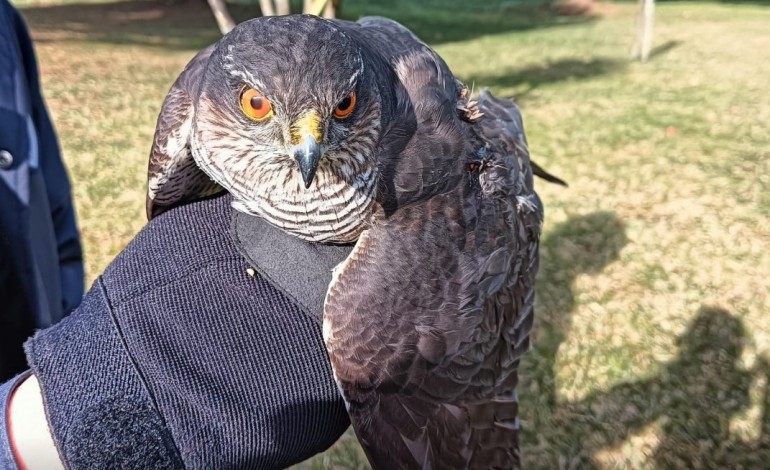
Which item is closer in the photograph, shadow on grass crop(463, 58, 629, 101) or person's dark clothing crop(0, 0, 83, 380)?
person's dark clothing crop(0, 0, 83, 380)

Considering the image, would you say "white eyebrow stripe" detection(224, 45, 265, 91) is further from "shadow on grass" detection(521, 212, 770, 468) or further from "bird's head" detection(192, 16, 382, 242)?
"shadow on grass" detection(521, 212, 770, 468)

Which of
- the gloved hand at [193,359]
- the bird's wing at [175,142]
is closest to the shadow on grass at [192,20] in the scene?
the bird's wing at [175,142]

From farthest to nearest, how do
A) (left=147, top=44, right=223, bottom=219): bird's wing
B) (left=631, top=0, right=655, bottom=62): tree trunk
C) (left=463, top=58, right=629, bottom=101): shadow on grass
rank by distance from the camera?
(left=631, top=0, right=655, bottom=62): tree trunk, (left=463, top=58, right=629, bottom=101): shadow on grass, (left=147, top=44, right=223, bottom=219): bird's wing

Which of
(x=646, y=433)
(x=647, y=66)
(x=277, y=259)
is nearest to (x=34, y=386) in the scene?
(x=277, y=259)

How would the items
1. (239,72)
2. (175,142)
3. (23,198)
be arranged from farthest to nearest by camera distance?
(23,198) < (175,142) < (239,72)

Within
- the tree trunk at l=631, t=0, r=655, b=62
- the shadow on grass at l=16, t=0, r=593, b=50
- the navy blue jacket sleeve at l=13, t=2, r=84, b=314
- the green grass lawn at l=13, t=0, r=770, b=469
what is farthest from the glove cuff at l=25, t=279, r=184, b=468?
the shadow on grass at l=16, t=0, r=593, b=50

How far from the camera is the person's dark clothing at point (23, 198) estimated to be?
261 cm

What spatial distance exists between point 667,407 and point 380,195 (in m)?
2.86

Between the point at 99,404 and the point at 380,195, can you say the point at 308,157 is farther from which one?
the point at 99,404

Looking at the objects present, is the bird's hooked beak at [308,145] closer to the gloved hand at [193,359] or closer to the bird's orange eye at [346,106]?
the bird's orange eye at [346,106]

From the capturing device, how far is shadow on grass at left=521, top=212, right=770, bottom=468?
12.0ft

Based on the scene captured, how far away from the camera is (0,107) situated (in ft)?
8.54

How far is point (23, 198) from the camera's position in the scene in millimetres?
2646

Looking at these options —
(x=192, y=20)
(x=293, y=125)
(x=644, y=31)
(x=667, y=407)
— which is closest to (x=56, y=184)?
(x=293, y=125)
